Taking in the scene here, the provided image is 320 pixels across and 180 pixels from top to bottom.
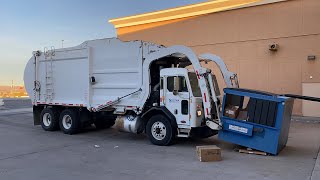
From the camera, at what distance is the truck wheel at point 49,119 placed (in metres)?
13.9

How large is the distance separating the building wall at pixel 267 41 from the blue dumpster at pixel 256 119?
9.69m

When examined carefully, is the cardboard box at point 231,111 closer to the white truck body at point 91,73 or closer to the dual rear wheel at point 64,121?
the white truck body at point 91,73

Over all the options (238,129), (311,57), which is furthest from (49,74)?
(311,57)

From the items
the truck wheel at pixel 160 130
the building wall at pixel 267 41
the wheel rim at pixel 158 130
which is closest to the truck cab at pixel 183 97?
the truck wheel at pixel 160 130

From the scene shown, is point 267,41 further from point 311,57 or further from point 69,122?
point 69,122

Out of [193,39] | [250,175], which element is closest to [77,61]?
[250,175]

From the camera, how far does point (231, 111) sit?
9.82m

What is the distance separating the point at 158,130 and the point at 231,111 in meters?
2.32

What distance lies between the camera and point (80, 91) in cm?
1306

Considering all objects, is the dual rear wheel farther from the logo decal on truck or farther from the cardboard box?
the logo decal on truck

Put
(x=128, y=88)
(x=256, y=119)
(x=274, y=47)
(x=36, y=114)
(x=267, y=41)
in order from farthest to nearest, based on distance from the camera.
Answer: (x=267, y=41), (x=274, y=47), (x=36, y=114), (x=128, y=88), (x=256, y=119)

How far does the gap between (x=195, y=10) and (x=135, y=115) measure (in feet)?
41.1

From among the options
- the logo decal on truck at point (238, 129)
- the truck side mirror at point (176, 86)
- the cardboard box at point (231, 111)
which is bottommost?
the logo decal on truck at point (238, 129)

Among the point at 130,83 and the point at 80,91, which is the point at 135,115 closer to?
the point at 130,83
